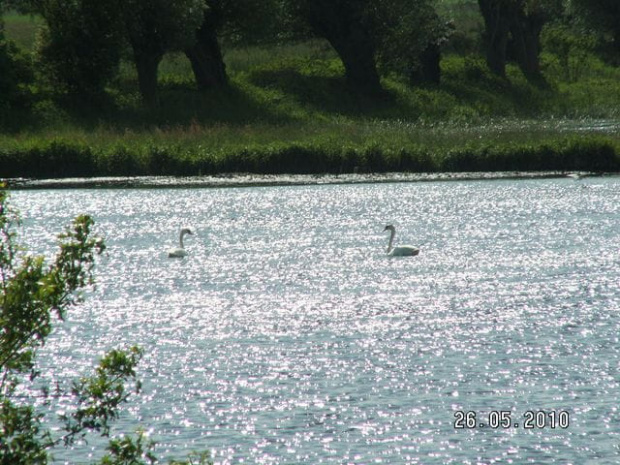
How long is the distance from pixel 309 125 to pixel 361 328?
34.9 m

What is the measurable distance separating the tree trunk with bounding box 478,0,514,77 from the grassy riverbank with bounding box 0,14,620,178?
4.38 ft

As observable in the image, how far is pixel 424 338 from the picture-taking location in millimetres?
21906

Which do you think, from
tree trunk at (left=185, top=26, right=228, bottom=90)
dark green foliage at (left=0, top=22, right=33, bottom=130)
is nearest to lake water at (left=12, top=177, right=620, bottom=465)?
dark green foliage at (left=0, top=22, right=33, bottom=130)

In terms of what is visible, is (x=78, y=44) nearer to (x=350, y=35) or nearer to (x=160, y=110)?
(x=160, y=110)

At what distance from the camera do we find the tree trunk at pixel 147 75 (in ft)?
→ 204

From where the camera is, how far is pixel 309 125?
57.2m

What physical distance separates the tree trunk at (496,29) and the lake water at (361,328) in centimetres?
3717

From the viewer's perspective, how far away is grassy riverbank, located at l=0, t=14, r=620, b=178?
49844mm

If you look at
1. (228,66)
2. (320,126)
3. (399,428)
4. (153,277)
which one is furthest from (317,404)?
(228,66)

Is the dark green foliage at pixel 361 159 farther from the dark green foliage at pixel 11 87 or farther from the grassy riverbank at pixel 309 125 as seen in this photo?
the dark green foliage at pixel 11 87

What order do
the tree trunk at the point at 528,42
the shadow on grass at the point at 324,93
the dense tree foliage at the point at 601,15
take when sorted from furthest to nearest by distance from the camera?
the tree trunk at the point at 528,42 → the dense tree foliage at the point at 601,15 → the shadow on grass at the point at 324,93

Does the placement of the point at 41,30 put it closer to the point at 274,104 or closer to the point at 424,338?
the point at 274,104

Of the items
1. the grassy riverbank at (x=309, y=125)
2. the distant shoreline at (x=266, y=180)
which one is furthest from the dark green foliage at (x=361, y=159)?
the distant shoreline at (x=266, y=180)

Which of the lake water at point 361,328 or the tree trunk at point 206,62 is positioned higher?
the tree trunk at point 206,62
